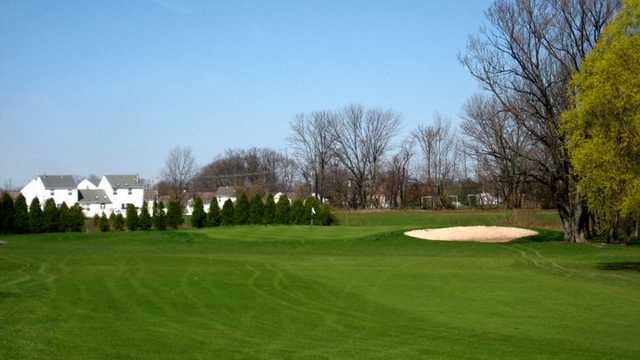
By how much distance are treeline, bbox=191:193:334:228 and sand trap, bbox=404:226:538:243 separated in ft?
54.8

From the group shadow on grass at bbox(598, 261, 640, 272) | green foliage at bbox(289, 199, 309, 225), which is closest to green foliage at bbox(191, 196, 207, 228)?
green foliage at bbox(289, 199, 309, 225)

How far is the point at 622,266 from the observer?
98.0ft

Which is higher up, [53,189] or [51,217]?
[53,189]

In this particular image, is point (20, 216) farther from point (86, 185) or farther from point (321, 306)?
point (86, 185)

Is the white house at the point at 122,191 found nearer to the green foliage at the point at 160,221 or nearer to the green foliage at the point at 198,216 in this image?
the green foliage at the point at 198,216

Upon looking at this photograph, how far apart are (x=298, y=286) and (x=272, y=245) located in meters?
20.3

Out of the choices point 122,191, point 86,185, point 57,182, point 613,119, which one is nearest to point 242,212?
point 613,119

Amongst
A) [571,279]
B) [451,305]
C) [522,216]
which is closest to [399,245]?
[571,279]

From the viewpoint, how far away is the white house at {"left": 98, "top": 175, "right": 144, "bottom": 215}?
107m

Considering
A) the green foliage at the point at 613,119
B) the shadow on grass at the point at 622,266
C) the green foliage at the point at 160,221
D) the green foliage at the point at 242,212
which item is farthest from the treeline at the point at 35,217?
the green foliage at the point at 613,119

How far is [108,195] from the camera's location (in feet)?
351

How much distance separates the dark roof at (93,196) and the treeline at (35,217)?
49965 mm

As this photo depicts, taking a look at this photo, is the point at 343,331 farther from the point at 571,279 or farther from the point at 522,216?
the point at 522,216

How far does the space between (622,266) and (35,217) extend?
41.9 metres
